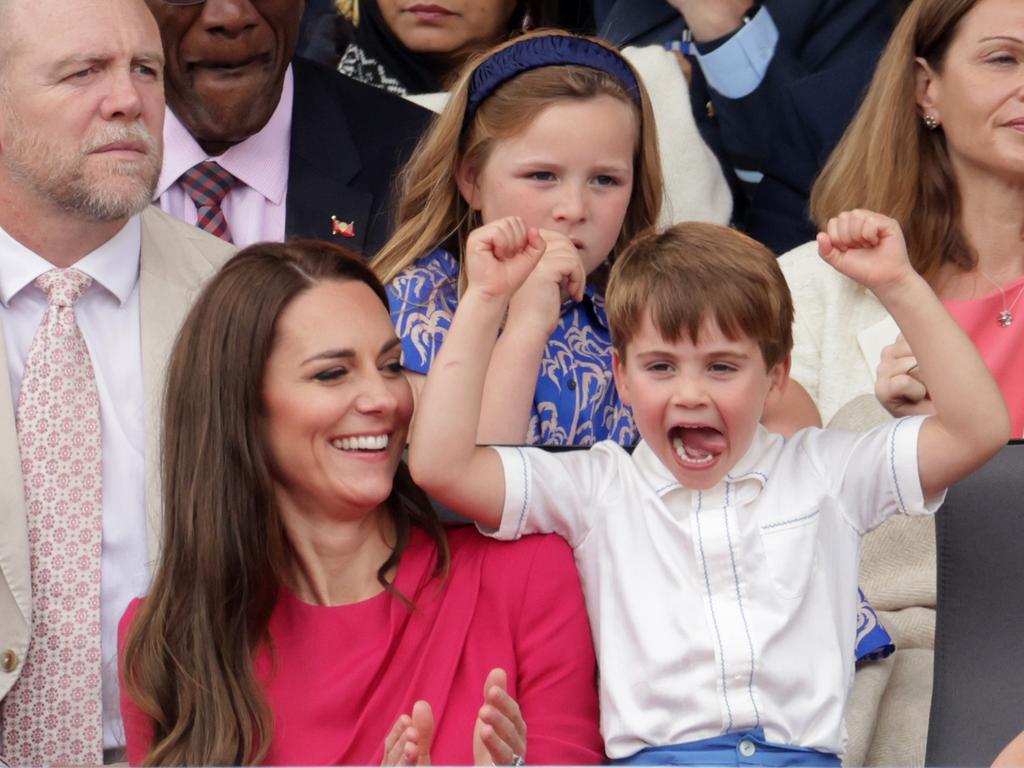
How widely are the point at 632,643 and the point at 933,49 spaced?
1442mm

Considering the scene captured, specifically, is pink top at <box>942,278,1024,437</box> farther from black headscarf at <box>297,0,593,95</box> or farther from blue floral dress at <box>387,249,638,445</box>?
black headscarf at <box>297,0,593,95</box>

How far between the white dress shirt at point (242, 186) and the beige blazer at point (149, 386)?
0.30 m

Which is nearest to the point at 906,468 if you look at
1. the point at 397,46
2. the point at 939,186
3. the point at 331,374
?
the point at 331,374

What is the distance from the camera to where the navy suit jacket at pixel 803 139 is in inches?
141

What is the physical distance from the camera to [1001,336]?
9.95 ft

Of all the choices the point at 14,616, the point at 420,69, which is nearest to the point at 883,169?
the point at 420,69


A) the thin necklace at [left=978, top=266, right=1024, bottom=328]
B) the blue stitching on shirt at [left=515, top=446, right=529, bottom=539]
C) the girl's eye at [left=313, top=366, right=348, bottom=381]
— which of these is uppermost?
the thin necklace at [left=978, top=266, right=1024, bottom=328]

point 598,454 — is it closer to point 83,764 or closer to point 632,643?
point 632,643

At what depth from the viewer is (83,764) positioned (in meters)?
2.62

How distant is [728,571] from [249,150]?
150cm

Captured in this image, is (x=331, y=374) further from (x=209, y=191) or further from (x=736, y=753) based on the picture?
(x=209, y=191)

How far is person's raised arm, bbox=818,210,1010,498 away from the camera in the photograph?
7.16 feet

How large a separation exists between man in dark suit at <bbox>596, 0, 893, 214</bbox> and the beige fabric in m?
0.84

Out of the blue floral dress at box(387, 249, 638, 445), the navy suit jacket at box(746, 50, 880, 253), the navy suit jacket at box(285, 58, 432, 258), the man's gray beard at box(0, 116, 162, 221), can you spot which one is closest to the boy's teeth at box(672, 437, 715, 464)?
the blue floral dress at box(387, 249, 638, 445)
